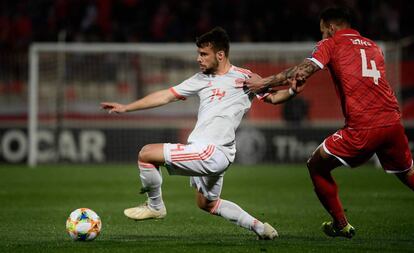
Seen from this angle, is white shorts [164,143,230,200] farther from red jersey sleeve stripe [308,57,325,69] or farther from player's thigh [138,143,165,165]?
red jersey sleeve stripe [308,57,325,69]

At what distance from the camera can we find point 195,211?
38.7 feet

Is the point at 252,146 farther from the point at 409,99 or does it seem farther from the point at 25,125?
the point at 25,125

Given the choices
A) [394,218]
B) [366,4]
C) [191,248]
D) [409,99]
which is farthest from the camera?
[366,4]

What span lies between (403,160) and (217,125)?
1.87 m

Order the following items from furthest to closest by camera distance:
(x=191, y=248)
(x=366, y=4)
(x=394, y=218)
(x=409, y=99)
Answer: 1. (x=366, y=4)
2. (x=409, y=99)
3. (x=394, y=218)
4. (x=191, y=248)

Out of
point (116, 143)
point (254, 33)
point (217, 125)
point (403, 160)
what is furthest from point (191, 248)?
point (254, 33)

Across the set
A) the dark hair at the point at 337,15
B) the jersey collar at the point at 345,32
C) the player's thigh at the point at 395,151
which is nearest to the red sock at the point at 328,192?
the player's thigh at the point at 395,151

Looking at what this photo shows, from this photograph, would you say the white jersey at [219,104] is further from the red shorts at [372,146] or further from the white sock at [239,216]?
the red shorts at [372,146]

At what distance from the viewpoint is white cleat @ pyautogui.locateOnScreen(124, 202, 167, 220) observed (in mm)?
8258

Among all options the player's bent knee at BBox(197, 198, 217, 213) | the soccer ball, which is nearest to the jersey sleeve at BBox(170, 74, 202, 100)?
the player's bent knee at BBox(197, 198, 217, 213)

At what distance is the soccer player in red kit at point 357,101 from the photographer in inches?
323

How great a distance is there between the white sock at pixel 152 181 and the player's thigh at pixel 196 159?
16cm

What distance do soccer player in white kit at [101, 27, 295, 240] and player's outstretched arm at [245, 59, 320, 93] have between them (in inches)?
4.2

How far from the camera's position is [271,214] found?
37.2 ft
